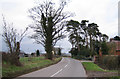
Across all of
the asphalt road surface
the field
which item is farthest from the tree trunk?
the field

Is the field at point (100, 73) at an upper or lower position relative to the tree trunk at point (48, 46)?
lower

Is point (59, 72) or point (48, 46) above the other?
point (48, 46)

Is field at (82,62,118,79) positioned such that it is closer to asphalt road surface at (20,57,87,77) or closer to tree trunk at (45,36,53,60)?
asphalt road surface at (20,57,87,77)

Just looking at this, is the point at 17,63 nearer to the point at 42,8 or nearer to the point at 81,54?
the point at 42,8

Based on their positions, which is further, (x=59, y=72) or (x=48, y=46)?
(x=48, y=46)

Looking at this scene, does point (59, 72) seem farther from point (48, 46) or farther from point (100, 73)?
point (48, 46)

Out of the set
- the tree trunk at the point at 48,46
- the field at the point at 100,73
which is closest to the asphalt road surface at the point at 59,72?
the field at the point at 100,73

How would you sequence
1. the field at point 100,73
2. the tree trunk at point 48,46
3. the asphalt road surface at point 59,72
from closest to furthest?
the field at point 100,73
the asphalt road surface at point 59,72
the tree trunk at point 48,46

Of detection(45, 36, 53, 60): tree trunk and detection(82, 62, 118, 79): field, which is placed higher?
detection(45, 36, 53, 60): tree trunk

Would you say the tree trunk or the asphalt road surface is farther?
the tree trunk

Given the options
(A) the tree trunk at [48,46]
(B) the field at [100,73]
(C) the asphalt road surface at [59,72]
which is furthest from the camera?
(A) the tree trunk at [48,46]

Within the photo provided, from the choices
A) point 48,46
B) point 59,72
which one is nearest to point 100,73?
point 59,72

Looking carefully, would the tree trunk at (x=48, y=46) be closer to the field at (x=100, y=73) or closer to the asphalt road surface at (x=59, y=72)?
the asphalt road surface at (x=59, y=72)

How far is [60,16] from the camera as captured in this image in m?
38.3
